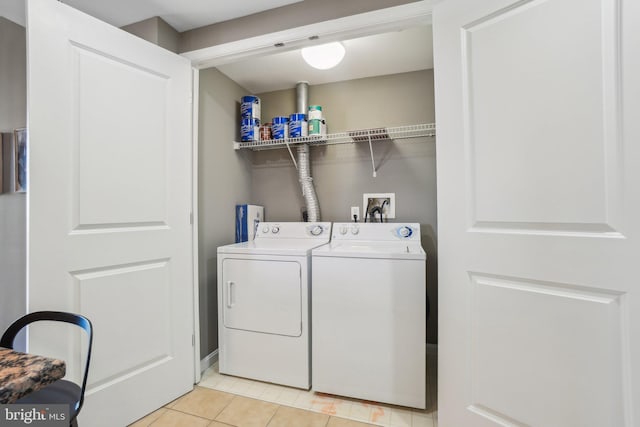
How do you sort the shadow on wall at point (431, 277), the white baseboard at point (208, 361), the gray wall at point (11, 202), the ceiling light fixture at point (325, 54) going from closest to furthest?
the gray wall at point (11, 202) < the ceiling light fixture at point (325, 54) < the white baseboard at point (208, 361) < the shadow on wall at point (431, 277)

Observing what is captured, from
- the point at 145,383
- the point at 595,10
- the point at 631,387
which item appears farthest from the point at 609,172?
the point at 145,383

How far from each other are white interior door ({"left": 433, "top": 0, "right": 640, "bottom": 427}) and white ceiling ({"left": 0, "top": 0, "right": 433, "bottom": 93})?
752mm

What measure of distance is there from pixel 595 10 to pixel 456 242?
94 centimetres

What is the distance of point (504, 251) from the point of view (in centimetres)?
117

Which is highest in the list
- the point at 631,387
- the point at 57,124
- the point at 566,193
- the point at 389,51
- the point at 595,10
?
the point at 389,51

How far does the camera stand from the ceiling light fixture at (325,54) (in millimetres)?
1862

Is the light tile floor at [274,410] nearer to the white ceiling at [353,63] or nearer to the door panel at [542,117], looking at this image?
the door panel at [542,117]

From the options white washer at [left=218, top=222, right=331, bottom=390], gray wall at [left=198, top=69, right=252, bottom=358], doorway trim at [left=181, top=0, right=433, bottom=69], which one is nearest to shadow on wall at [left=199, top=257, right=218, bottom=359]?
gray wall at [left=198, top=69, right=252, bottom=358]

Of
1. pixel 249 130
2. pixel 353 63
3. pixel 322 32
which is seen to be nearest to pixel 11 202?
pixel 249 130

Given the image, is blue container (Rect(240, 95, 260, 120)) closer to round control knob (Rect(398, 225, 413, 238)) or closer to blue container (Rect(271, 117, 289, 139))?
blue container (Rect(271, 117, 289, 139))

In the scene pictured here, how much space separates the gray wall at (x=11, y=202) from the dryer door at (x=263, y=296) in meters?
1.08

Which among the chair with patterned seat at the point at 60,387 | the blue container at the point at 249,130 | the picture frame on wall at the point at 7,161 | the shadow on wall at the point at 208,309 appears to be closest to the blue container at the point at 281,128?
the blue container at the point at 249,130

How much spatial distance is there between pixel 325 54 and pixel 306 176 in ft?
3.05

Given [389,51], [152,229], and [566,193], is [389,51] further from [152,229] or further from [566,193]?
[152,229]
